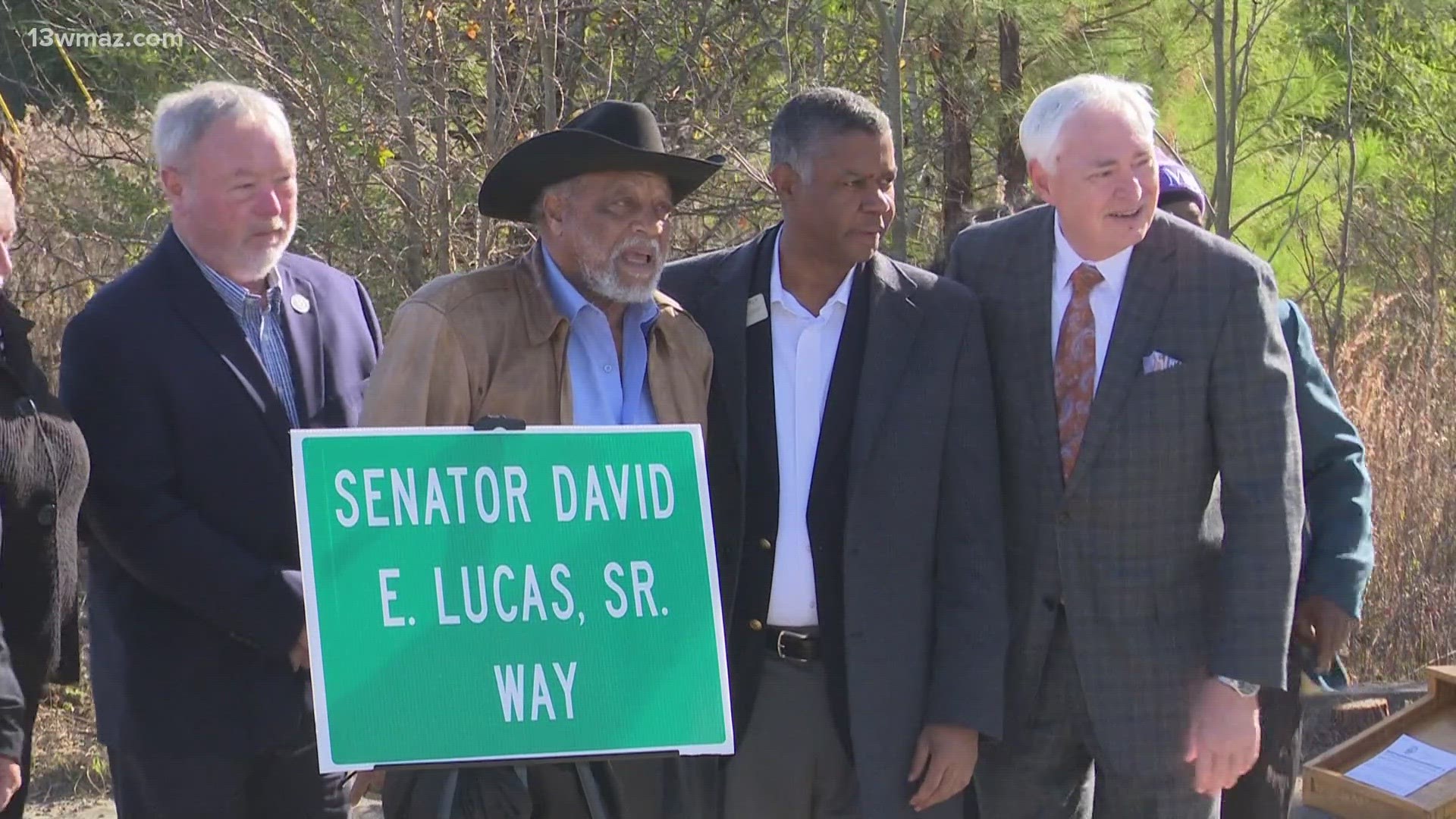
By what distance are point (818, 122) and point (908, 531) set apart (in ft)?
2.94

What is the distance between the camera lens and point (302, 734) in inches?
139

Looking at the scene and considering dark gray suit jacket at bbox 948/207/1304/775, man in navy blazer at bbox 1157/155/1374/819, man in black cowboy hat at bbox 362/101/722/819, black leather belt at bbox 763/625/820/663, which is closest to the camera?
man in black cowboy hat at bbox 362/101/722/819

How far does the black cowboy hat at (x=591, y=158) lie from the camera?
3.34 m

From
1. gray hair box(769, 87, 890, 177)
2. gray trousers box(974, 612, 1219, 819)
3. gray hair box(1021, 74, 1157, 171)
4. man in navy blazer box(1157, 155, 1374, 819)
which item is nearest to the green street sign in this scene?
gray hair box(769, 87, 890, 177)

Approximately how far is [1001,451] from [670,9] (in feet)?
14.2

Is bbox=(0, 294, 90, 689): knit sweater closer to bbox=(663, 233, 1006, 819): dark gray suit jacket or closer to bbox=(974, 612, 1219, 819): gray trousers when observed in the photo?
bbox=(663, 233, 1006, 819): dark gray suit jacket

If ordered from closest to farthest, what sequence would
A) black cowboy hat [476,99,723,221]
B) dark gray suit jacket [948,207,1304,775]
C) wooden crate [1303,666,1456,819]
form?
black cowboy hat [476,99,723,221], dark gray suit jacket [948,207,1304,775], wooden crate [1303,666,1456,819]

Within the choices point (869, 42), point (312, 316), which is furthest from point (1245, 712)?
point (869, 42)

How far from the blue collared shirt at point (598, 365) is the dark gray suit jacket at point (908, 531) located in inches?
8.4

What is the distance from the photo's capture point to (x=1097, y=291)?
3648 mm

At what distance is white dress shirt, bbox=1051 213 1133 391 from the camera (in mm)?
3629

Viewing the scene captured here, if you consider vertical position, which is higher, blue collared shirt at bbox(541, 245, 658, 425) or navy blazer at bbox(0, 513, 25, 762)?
blue collared shirt at bbox(541, 245, 658, 425)

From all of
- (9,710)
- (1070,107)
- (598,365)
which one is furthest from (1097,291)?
(9,710)

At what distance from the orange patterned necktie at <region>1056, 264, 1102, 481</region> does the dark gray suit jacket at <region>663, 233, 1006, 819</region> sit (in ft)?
0.51
